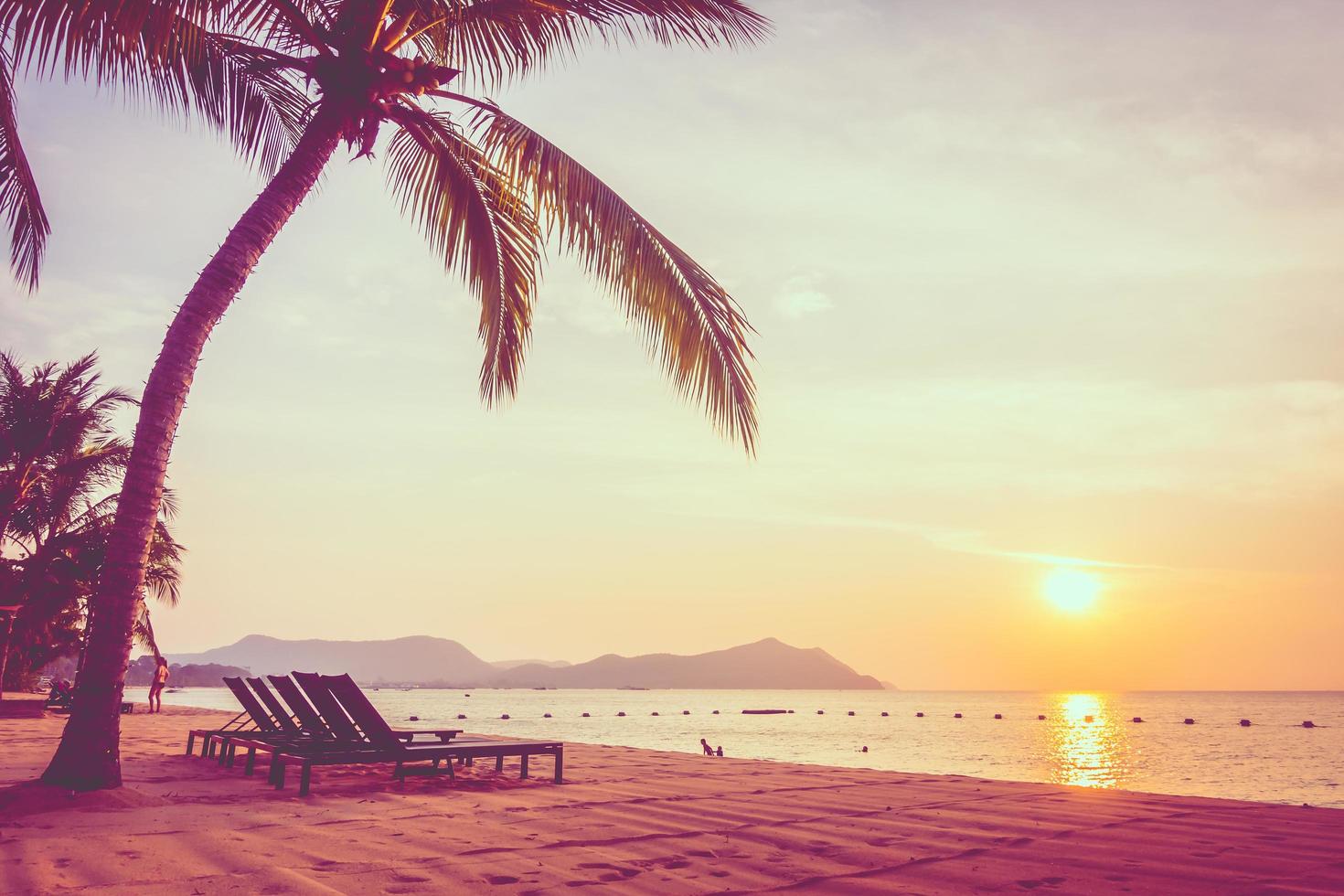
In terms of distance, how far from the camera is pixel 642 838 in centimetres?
493

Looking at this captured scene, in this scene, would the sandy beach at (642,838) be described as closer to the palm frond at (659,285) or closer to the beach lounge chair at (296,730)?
the beach lounge chair at (296,730)

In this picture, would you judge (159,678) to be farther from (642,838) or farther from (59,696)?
(642,838)

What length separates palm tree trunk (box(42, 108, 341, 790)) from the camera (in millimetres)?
6012

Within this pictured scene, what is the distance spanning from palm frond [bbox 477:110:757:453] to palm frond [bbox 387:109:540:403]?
734 mm

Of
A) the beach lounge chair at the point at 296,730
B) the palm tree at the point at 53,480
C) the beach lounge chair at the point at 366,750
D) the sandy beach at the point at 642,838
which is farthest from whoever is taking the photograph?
the palm tree at the point at 53,480

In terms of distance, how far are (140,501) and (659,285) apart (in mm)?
4096

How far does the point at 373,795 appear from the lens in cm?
652

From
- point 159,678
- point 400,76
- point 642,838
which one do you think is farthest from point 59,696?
point 642,838

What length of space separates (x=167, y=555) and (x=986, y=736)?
189ft

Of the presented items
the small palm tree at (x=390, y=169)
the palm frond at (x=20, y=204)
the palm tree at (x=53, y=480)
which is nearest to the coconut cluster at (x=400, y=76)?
the small palm tree at (x=390, y=169)

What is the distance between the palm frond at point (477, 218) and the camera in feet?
26.7

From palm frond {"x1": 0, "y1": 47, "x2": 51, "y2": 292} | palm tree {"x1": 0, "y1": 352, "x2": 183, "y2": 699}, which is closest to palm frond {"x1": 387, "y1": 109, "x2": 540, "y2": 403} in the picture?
palm frond {"x1": 0, "y1": 47, "x2": 51, "y2": 292}

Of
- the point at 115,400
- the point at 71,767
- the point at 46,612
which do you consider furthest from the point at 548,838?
the point at 46,612

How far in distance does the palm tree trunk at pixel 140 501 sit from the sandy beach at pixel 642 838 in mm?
353
